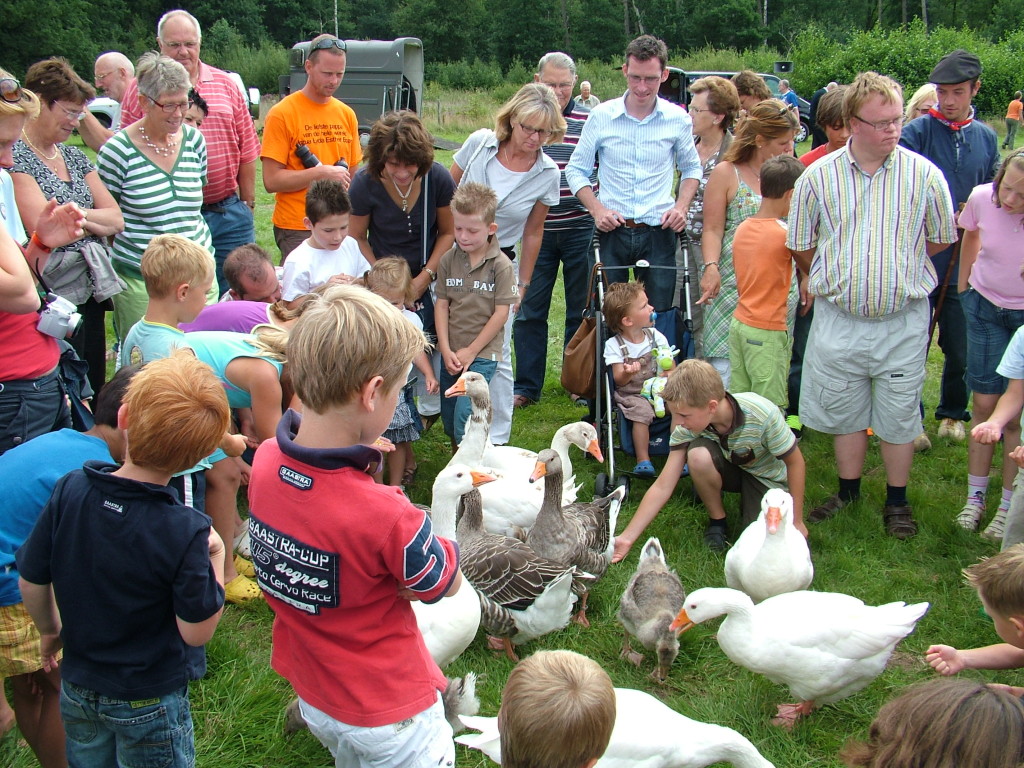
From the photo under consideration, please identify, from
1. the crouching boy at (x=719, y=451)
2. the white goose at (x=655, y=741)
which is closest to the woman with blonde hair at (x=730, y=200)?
the crouching boy at (x=719, y=451)

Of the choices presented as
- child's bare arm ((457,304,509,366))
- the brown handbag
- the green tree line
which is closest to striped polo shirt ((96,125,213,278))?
child's bare arm ((457,304,509,366))

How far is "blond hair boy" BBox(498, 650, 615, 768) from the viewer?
1.95 metres

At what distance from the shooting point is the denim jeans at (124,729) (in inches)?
95.0

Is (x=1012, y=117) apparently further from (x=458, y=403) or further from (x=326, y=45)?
(x=458, y=403)

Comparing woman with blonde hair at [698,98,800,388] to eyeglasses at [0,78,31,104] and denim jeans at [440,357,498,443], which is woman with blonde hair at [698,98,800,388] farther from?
eyeglasses at [0,78,31,104]

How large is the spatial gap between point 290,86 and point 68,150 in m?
13.7

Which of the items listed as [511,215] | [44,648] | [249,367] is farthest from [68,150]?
[44,648]

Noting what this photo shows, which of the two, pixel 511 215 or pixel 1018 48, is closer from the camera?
pixel 511 215

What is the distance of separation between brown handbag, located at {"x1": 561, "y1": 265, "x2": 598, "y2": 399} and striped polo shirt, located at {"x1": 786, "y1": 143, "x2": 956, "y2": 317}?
1679mm

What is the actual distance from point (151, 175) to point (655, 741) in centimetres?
450

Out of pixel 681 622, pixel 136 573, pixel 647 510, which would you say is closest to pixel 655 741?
pixel 681 622

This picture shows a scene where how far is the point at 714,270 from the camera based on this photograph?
19.2 ft

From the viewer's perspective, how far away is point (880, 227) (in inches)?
183

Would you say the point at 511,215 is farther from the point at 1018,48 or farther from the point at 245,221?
the point at 1018,48
